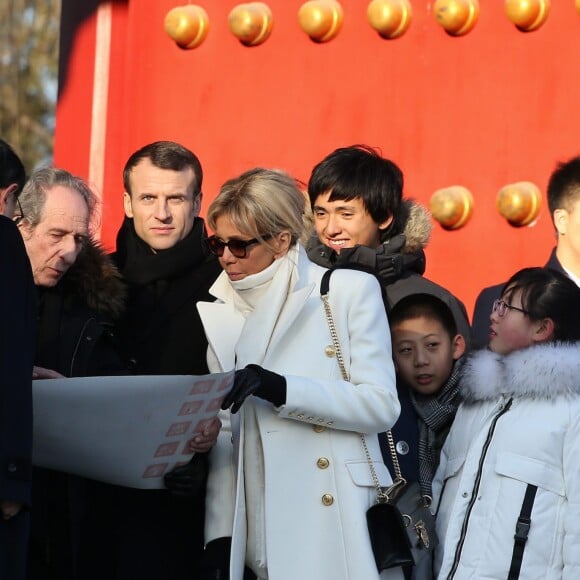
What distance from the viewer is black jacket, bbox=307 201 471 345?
394 centimetres

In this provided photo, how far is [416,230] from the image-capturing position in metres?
4.02

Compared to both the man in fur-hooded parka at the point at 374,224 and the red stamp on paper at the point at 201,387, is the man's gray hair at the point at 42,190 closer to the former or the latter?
the man in fur-hooded parka at the point at 374,224

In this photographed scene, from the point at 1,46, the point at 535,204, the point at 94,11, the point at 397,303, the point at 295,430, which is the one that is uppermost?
the point at 1,46

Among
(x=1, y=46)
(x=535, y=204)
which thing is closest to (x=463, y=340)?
(x=535, y=204)

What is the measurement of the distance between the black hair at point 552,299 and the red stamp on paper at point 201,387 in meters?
0.85

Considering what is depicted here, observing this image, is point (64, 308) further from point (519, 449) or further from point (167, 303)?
point (519, 449)

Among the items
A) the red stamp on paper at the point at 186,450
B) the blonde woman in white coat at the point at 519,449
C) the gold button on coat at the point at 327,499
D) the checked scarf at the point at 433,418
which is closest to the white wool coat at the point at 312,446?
the gold button on coat at the point at 327,499

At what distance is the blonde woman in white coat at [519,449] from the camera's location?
351 cm

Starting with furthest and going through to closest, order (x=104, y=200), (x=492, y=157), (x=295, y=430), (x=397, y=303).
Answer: (x=104, y=200) → (x=492, y=157) → (x=397, y=303) → (x=295, y=430)

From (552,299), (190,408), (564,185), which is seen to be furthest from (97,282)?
(564,185)

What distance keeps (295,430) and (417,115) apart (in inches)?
50.5

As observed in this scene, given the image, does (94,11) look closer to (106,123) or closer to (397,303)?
(106,123)

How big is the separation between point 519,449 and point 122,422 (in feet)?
3.02

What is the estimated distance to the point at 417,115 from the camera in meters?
4.43
